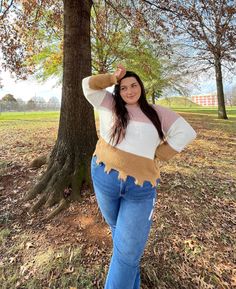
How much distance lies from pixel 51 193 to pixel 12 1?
5122 millimetres

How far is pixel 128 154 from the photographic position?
2.27m

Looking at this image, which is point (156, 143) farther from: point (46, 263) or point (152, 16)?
Answer: point (152, 16)

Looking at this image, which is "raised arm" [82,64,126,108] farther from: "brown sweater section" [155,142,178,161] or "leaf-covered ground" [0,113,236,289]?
"leaf-covered ground" [0,113,236,289]

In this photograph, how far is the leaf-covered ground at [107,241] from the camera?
9.85 feet

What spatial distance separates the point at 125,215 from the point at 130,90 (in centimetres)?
110

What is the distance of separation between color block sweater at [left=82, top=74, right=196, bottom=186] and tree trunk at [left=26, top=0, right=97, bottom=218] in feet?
6.66

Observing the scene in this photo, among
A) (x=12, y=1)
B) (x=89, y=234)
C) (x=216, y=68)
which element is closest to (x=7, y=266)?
(x=89, y=234)

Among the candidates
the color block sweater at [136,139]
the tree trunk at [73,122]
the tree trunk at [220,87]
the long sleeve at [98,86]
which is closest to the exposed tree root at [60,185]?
the tree trunk at [73,122]

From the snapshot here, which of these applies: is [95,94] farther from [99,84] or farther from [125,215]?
[125,215]

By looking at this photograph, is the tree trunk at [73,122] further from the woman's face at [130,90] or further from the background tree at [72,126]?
the woman's face at [130,90]

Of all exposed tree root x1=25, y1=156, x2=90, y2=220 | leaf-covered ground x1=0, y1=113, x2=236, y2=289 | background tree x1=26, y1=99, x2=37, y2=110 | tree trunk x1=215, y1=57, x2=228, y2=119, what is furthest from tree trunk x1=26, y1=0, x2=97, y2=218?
background tree x1=26, y1=99, x2=37, y2=110

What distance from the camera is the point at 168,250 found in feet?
10.9

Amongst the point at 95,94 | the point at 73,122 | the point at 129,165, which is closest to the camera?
the point at 129,165

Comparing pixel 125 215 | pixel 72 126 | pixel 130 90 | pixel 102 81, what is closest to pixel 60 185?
pixel 72 126
